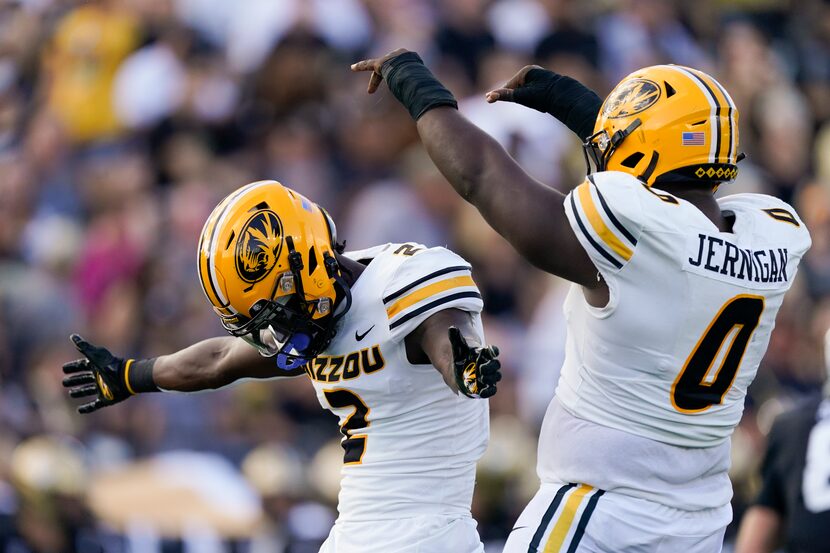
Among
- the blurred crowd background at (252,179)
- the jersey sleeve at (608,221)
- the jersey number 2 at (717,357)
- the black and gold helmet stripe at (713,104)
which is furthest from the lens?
the blurred crowd background at (252,179)

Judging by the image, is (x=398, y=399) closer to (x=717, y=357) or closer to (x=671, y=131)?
(x=717, y=357)

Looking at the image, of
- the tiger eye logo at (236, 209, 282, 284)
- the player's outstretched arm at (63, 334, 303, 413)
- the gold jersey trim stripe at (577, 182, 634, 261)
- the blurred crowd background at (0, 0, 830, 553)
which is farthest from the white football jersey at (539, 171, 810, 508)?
the blurred crowd background at (0, 0, 830, 553)

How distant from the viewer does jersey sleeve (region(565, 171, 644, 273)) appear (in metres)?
3.93

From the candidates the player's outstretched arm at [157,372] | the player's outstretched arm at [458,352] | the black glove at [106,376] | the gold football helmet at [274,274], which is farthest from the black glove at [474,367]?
the black glove at [106,376]

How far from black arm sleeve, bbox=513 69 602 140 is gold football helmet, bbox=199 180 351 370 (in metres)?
0.88

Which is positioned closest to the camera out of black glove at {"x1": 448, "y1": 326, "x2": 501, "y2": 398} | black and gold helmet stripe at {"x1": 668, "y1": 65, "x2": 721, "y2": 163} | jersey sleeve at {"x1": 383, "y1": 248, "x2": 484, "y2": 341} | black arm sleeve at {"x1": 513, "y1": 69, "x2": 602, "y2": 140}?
black glove at {"x1": 448, "y1": 326, "x2": 501, "y2": 398}

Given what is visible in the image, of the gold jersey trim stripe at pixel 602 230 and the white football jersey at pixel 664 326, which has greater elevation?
the gold jersey trim stripe at pixel 602 230

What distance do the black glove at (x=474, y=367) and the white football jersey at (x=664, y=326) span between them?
1.49ft

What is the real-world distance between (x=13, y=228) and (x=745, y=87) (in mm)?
5954

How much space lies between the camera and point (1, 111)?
39.4 ft

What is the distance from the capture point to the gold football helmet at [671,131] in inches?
165

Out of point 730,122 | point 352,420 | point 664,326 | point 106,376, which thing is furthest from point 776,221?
point 106,376

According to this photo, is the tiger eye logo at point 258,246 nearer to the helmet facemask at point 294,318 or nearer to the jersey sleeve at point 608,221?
the helmet facemask at point 294,318

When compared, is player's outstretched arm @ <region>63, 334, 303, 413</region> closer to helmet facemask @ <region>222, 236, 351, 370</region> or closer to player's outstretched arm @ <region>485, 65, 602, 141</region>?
helmet facemask @ <region>222, 236, 351, 370</region>
